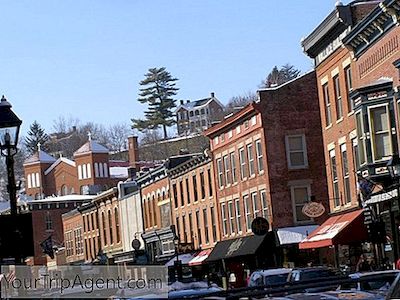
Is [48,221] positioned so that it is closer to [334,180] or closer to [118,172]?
[118,172]

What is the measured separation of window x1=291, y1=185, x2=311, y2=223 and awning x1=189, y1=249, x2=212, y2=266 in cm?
1006

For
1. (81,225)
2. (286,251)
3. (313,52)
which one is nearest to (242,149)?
(286,251)

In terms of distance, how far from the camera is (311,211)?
1725 inches

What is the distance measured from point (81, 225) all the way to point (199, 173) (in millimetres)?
35679

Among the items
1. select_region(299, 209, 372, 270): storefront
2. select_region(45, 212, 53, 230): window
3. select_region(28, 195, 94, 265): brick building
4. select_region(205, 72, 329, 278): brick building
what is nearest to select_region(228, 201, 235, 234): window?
select_region(205, 72, 329, 278): brick building

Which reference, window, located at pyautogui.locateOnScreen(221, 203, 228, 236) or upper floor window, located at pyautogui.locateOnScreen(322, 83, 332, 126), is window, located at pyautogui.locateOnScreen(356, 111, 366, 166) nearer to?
upper floor window, located at pyautogui.locateOnScreen(322, 83, 332, 126)

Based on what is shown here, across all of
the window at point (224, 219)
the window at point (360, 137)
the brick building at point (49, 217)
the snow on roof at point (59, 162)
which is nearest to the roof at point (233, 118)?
the window at point (224, 219)

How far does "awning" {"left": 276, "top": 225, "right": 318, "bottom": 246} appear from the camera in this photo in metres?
51.6

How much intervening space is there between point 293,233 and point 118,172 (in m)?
95.2

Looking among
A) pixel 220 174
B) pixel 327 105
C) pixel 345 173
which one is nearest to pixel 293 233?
pixel 220 174

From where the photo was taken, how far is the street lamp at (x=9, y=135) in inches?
672

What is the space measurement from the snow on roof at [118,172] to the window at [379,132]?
347 feet

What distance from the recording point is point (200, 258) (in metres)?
62.9

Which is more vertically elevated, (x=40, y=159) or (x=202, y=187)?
(x=40, y=159)
